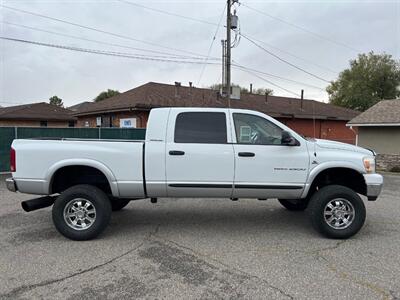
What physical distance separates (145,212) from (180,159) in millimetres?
2196

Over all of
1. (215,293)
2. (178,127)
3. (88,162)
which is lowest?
(215,293)

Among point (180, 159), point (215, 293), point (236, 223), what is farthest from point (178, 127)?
point (215, 293)

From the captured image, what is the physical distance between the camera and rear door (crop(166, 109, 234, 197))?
4.97 m

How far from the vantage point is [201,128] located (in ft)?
16.9

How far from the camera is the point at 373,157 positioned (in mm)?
5184

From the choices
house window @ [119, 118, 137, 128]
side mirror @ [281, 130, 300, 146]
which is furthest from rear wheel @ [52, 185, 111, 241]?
house window @ [119, 118, 137, 128]

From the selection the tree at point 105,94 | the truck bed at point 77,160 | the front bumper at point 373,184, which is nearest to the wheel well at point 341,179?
the front bumper at point 373,184

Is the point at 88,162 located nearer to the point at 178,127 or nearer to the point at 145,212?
the point at 178,127

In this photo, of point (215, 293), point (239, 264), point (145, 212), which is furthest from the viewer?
point (145, 212)

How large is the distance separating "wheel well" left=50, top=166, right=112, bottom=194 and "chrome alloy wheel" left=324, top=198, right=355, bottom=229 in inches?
140

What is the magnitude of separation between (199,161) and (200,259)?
1448mm

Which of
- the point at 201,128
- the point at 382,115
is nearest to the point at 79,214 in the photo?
the point at 201,128

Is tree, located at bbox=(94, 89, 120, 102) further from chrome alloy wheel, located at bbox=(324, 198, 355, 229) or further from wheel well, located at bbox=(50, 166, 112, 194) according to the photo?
chrome alloy wheel, located at bbox=(324, 198, 355, 229)

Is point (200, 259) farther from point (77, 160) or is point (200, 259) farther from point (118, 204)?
point (118, 204)
